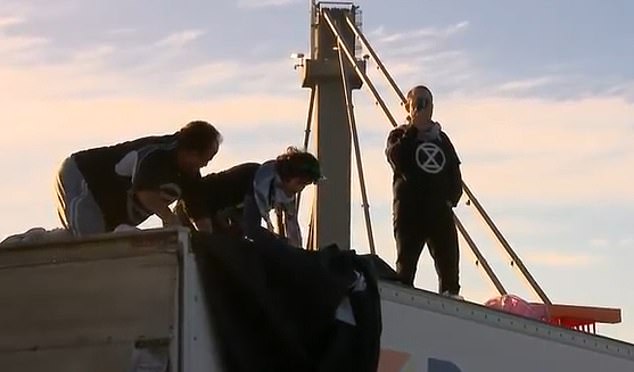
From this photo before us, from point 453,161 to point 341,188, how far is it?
41.5 feet

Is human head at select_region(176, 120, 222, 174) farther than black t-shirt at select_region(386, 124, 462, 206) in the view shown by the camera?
No

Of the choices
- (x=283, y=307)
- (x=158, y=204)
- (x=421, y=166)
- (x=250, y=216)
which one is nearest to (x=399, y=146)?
(x=421, y=166)

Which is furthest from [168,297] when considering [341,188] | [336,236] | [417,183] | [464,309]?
[341,188]

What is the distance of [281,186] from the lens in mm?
6324

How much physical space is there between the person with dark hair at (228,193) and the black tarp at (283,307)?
1231mm

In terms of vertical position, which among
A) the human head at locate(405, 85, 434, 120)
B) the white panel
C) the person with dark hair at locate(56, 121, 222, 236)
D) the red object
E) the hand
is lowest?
the white panel

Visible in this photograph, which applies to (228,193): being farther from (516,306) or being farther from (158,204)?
(516,306)

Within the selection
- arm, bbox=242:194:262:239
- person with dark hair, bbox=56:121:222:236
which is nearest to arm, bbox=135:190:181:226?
person with dark hair, bbox=56:121:222:236

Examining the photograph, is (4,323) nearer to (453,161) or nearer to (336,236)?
(453,161)

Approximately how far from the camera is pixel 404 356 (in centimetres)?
554

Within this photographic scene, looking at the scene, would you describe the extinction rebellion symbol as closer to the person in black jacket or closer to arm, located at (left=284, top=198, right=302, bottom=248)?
the person in black jacket

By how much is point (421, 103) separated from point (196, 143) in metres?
2.03

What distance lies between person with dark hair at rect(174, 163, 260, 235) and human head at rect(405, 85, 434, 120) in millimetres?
1310

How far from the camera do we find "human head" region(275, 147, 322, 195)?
6.18m
